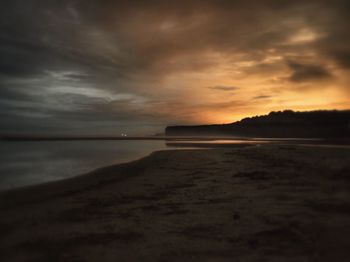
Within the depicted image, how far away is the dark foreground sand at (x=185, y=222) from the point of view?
578 cm

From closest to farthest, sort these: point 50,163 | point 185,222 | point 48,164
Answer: point 185,222, point 48,164, point 50,163

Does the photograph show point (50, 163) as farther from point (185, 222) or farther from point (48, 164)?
point (185, 222)

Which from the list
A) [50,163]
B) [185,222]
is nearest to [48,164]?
[50,163]

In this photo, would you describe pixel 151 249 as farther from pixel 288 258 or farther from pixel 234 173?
pixel 234 173

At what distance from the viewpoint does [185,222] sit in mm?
7637

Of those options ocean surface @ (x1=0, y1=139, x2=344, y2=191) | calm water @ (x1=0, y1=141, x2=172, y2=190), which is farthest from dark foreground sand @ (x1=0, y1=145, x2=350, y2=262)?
ocean surface @ (x1=0, y1=139, x2=344, y2=191)

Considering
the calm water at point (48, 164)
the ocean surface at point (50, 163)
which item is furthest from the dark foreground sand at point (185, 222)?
the ocean surface at point (50, 163)

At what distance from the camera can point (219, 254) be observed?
18.4ft

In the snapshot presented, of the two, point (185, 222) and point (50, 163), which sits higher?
point (50, 163)

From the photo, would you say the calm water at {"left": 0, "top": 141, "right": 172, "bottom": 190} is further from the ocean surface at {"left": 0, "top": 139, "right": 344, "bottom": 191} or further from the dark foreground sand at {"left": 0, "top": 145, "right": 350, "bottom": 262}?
the dark foreground sand at {"left": 0, "top": 145, "right": 350, "bottom": 262}

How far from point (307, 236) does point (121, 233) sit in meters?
4.07

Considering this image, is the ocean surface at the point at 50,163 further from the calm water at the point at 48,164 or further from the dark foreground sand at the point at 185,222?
the dark foreground sand at the point at 185,222

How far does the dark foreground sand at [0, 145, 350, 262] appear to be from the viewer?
5777 mm

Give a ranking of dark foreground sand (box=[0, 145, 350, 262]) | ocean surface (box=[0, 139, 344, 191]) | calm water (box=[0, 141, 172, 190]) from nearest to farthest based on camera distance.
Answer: dark foreground sand (box=[0, 145, 350, 262]) → calm water (box=[0, 141, 172, 190]) → ocean surface (box=[0, 139, 344, 191])
